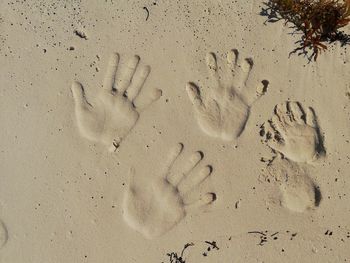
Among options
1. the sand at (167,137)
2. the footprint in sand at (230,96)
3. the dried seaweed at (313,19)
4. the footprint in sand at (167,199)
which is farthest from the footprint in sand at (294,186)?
the dried seaweed at (313,19)

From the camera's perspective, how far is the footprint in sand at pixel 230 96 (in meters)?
3.44

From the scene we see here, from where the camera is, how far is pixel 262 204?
347 cm

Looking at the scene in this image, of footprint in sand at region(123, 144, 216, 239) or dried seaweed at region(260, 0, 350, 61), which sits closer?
dried seaweed at region(260, 0, 350, 61)

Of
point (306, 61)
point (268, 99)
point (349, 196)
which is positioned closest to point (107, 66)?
point (268, 99)

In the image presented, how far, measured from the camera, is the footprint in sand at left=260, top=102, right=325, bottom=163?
11.2 feet

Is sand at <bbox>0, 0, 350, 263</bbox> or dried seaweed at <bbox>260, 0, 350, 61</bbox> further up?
dried seaweed at <bbox>260, 0, 350, 61</bbox>

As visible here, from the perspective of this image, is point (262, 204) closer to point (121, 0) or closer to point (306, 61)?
Answer: point (306, 61)

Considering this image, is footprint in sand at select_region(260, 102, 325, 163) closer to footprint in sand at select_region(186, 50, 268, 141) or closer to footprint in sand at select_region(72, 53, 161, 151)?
footprint in sand at select_region(186, 50, 268, 141)

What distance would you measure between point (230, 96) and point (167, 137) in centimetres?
62

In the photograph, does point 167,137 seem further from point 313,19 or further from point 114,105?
point 313,19

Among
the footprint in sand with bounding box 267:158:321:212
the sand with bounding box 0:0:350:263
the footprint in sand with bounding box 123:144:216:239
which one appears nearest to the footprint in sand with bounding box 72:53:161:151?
the sand with bounding box 0:0:350:263

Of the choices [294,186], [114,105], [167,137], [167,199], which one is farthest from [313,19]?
[167,199]

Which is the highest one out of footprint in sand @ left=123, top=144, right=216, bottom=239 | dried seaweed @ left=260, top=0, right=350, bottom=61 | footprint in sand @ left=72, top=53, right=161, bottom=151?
dried seaweed @ left=260, top=0, right=350, bottom=61

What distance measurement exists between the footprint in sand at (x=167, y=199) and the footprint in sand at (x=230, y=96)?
0.30 metres
